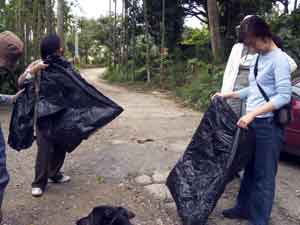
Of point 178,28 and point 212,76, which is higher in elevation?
point 178,28

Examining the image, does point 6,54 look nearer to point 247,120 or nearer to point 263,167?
point 247,120

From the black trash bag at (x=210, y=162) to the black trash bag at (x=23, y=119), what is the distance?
161 centimetres

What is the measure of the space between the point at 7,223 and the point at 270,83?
8.78 ft

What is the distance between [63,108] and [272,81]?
215cm

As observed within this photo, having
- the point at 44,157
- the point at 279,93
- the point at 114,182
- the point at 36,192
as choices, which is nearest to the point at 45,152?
the point at 44,157

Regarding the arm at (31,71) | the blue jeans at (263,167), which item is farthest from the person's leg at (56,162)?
the blue jeans at (263,167)

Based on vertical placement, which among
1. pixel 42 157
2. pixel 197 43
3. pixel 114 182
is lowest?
pixel 114 182

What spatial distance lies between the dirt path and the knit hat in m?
1.61

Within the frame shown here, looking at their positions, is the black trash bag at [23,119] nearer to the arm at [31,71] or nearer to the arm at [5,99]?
the arm at [31,71]

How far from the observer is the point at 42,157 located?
172 inches

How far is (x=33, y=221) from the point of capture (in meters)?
3.86

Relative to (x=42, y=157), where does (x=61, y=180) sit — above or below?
below

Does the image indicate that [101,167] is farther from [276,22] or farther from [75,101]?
[276,22]

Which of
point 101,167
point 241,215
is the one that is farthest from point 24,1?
point 241,215
